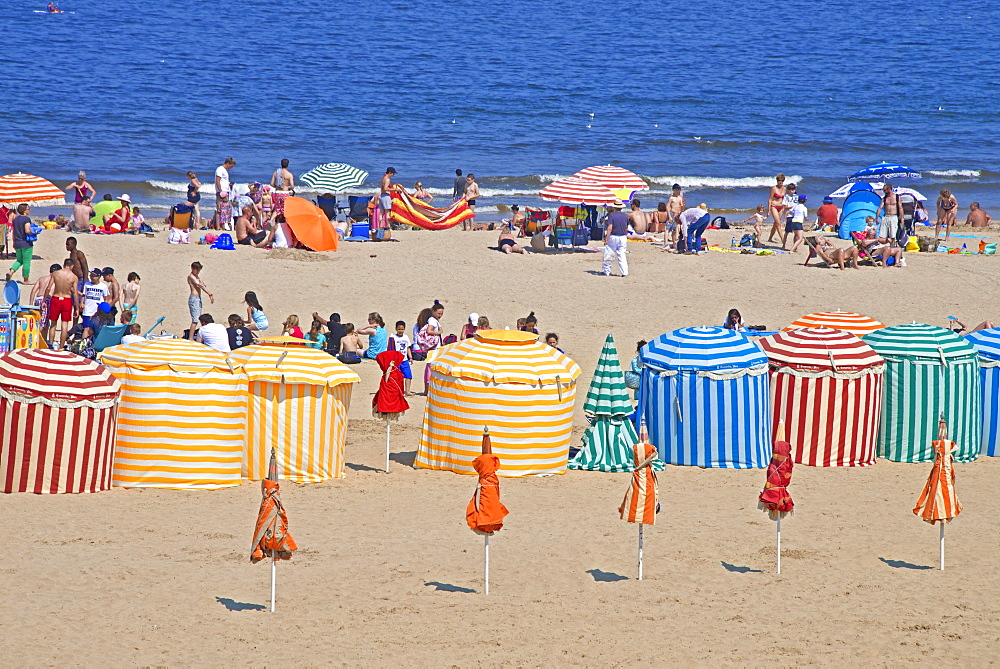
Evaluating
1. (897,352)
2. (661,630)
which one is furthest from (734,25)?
(661,630)

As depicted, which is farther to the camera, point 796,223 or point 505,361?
point 796,223

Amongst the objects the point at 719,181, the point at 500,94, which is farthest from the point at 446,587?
the point at 500,94

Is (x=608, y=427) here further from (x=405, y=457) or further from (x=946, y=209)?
(x=946, y=209)

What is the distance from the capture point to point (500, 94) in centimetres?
5056

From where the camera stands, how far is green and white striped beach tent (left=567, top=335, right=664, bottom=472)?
11.4 meters

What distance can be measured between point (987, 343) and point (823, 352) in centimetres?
186

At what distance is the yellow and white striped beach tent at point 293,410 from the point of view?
10766 mm

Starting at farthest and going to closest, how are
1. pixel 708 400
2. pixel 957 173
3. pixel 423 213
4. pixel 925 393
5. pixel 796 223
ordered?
pixel 957 173 → pixel 423 213 → pixel 796 223 → pixel 925 393 → pixel 708 400

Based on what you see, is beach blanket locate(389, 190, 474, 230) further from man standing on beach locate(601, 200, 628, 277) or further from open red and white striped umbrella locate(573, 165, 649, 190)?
man standing on beach locate(601, 200, 628, 277)

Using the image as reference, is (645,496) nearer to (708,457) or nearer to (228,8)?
(708,457)

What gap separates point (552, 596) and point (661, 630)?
2.76 feet

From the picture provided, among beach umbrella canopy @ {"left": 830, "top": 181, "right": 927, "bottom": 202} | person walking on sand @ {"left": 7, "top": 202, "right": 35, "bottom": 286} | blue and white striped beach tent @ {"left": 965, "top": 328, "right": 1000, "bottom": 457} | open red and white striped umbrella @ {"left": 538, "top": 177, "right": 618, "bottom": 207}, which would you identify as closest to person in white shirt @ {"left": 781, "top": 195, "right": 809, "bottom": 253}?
beach umbrella canopy @ {"left": 830, "top": 181, "right": 927, "bottom": 202}

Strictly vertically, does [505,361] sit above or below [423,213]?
below

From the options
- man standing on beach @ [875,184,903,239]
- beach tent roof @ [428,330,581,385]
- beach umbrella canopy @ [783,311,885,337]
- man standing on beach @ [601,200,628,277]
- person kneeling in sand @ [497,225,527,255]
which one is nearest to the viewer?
beach tent roof @ [428,330,581,385]
